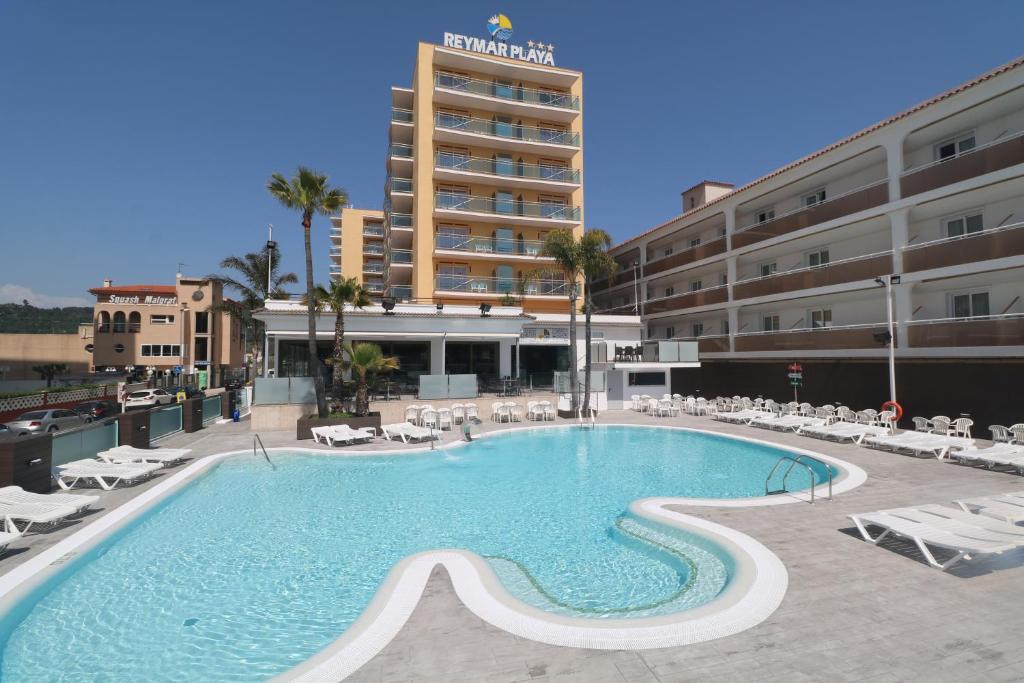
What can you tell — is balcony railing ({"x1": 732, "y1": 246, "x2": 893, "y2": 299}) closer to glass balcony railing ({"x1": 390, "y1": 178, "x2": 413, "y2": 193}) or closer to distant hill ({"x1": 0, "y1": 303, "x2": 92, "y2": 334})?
glass balcony railing ({"x1": 390, "y1": 178, "x2": 413, "y2": 193})

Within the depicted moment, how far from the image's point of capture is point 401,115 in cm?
3866

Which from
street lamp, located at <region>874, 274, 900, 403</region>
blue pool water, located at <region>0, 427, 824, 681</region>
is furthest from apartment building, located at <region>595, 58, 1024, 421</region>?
blue pool water, located at <region>0, 427, 824, 681</region>

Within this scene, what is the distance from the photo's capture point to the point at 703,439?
18.6 metres

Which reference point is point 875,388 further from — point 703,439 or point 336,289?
point 336,289

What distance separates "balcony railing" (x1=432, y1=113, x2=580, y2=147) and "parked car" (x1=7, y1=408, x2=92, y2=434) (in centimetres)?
2740

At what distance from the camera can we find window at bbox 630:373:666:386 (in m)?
27.8

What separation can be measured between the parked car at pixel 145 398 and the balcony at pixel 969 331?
129 ft

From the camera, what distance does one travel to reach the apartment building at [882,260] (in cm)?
1645

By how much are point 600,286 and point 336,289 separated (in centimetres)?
2788

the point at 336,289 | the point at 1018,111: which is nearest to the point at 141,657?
the point at 336,289

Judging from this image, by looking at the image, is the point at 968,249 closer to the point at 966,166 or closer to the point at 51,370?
the point at 966,166

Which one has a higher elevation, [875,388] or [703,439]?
[875,388]

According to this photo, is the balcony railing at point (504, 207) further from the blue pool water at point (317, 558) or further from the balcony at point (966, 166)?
the blue pool water at point (317, 558)

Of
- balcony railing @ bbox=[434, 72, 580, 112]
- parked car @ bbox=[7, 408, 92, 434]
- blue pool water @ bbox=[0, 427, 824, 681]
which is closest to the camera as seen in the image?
blue pool water @ bbox=[0, 427, 824, 681]
